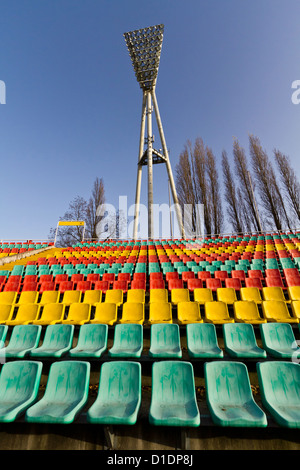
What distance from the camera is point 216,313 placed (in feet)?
14.2

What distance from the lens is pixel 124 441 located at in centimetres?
238

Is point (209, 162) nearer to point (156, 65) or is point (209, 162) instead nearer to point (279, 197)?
point (279, 197)

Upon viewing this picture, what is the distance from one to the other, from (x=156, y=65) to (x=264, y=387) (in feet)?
91.2

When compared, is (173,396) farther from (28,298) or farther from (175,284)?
(28,298)

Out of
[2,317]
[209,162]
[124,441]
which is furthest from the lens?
[209,162]

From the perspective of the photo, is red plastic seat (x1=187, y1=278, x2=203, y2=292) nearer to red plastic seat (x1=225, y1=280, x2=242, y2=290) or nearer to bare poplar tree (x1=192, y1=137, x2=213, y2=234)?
red plastic seat (x1=225, y1=280, x2=242, y2=290)

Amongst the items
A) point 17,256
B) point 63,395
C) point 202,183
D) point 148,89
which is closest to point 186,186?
point 202,183

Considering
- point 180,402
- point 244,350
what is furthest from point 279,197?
point 180,402

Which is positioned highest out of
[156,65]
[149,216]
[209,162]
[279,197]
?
[156,65]

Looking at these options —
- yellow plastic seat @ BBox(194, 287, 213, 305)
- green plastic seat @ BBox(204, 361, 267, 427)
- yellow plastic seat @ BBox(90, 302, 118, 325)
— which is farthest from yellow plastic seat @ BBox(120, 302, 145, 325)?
green plastic seat @ BBox(204, 361, 267, 427)

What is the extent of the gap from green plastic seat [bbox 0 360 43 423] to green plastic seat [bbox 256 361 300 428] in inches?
109

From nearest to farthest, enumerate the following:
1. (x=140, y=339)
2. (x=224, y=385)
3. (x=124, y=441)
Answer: (x=124, y=441) < (x=224, y=385) < (x=140, y=339)

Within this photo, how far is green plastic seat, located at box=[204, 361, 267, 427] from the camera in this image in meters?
2.08

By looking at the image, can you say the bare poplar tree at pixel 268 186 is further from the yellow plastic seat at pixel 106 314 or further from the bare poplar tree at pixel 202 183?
the yellow plastic seat at pixel 106 314
